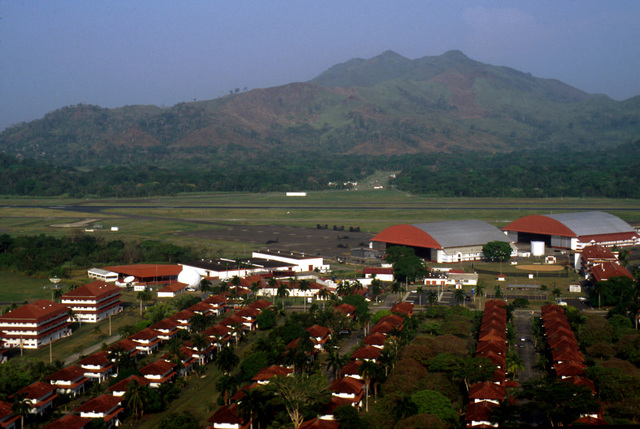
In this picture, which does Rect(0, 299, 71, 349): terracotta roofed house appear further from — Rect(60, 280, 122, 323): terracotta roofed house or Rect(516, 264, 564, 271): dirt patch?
Rect(516, 264, 564, 271): dirt patch

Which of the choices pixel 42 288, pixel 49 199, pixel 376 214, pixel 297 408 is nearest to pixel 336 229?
pixel 376 214

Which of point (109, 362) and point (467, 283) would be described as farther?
point (467, 283)

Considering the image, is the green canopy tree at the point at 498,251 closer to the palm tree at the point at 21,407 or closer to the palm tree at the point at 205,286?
the palm tree at the point at 205,286

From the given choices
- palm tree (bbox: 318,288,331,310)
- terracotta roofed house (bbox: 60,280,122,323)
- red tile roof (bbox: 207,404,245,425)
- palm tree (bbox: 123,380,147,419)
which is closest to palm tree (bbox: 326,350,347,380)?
red tile roof (bbox: 207,404,245,425)

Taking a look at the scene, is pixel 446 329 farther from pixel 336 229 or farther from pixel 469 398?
pixel 336 229

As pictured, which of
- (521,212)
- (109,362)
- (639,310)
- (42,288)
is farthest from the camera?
(521,212)

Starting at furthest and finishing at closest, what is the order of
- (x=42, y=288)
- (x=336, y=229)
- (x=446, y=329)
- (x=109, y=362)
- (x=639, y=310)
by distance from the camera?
(x=336, y=229)
(x=42, y=288)
(x=639, y=310)
(x=446, y=329)
(x=109, y=362)

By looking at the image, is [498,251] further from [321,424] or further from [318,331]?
[321,424]

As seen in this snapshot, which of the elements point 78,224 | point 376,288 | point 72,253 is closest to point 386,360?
point 376,288
